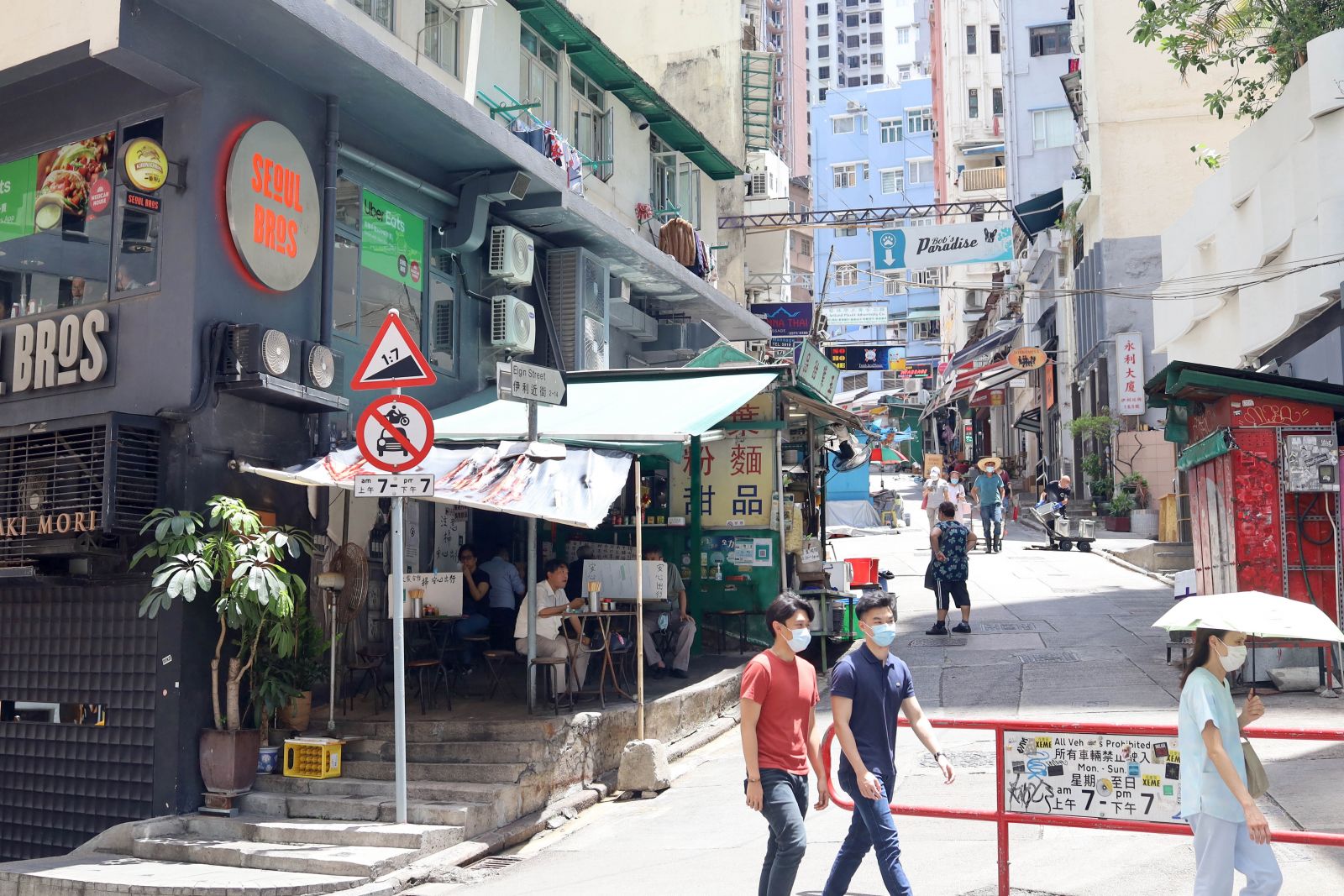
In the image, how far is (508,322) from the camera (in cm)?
1506

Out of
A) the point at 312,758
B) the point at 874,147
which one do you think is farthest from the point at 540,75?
the point at 874,147

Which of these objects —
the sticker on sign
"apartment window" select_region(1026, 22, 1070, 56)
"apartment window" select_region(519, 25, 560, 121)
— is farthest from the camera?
"apartment window" select_region(1026, 22, 1070, 56)

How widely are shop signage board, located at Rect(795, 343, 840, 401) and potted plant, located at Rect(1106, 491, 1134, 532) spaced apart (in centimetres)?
1478

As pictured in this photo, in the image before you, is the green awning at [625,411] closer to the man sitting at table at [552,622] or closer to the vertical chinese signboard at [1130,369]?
the man sitting at table at [552,622]

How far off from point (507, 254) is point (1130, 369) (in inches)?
761

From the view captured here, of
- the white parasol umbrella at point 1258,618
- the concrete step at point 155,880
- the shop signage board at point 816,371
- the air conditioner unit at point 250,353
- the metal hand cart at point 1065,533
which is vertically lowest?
the concrete step at point 155,880

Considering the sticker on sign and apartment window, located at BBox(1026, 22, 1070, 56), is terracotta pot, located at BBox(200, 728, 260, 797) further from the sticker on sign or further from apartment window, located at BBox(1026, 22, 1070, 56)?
apartment window, located at BBox(1026, 22, 1070, 56)

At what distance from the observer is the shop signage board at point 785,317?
30.3m

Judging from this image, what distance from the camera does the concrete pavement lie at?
7.42m

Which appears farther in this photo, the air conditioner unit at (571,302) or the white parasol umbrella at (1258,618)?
the air conditioner unit at (571,302)

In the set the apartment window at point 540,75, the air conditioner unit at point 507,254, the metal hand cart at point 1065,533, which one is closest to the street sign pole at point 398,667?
the air conditioner unit at point 507,254

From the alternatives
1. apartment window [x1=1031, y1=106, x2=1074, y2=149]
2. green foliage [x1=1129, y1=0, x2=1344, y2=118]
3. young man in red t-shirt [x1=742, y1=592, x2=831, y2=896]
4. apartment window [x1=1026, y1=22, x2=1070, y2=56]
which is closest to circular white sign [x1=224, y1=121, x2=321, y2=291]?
young man in red t-shirt [x1=742, y1=592, x2=831, y2=896]

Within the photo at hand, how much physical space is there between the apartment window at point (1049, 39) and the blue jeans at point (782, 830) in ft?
156

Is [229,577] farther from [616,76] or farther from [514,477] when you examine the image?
[616,76]
